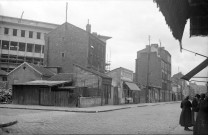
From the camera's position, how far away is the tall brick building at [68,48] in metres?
46.0

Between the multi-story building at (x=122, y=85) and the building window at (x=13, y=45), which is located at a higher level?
the building window at (x=13, y=45)

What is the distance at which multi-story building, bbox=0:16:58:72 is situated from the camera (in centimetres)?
6381

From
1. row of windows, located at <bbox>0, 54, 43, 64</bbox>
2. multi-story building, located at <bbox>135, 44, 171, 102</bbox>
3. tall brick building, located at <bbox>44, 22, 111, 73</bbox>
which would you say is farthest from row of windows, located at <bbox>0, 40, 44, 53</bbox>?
multi-story building, located at <bbox>135, 44, 171, 102</bbox>

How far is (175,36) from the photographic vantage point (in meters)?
7.38

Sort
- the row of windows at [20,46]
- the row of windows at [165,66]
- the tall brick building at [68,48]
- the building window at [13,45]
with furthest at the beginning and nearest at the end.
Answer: the row of windows at [165,66], the building window at [13,45], the row of windows at [20,46], the tall brick building at [68,48]

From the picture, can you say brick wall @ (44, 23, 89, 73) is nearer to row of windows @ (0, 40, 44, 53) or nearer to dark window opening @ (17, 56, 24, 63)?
dark window opening @ (17, 56, 24, 63)

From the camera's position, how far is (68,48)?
46625 mm

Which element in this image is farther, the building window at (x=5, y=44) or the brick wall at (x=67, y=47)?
the building window at (x=5, y=44)

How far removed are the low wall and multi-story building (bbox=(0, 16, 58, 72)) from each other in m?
35.3

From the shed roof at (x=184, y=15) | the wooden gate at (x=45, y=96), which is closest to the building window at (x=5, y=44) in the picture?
the wooden gate at (x=45, y=96)

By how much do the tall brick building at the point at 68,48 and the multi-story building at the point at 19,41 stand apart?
1982cm

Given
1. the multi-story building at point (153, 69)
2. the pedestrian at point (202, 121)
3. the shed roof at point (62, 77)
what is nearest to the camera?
the pedestrian at point (202, 121)

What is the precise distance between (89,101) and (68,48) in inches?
656

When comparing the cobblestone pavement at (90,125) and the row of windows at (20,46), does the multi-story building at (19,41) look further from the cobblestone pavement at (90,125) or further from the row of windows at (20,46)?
the cobblestone pavement at (90,125)
